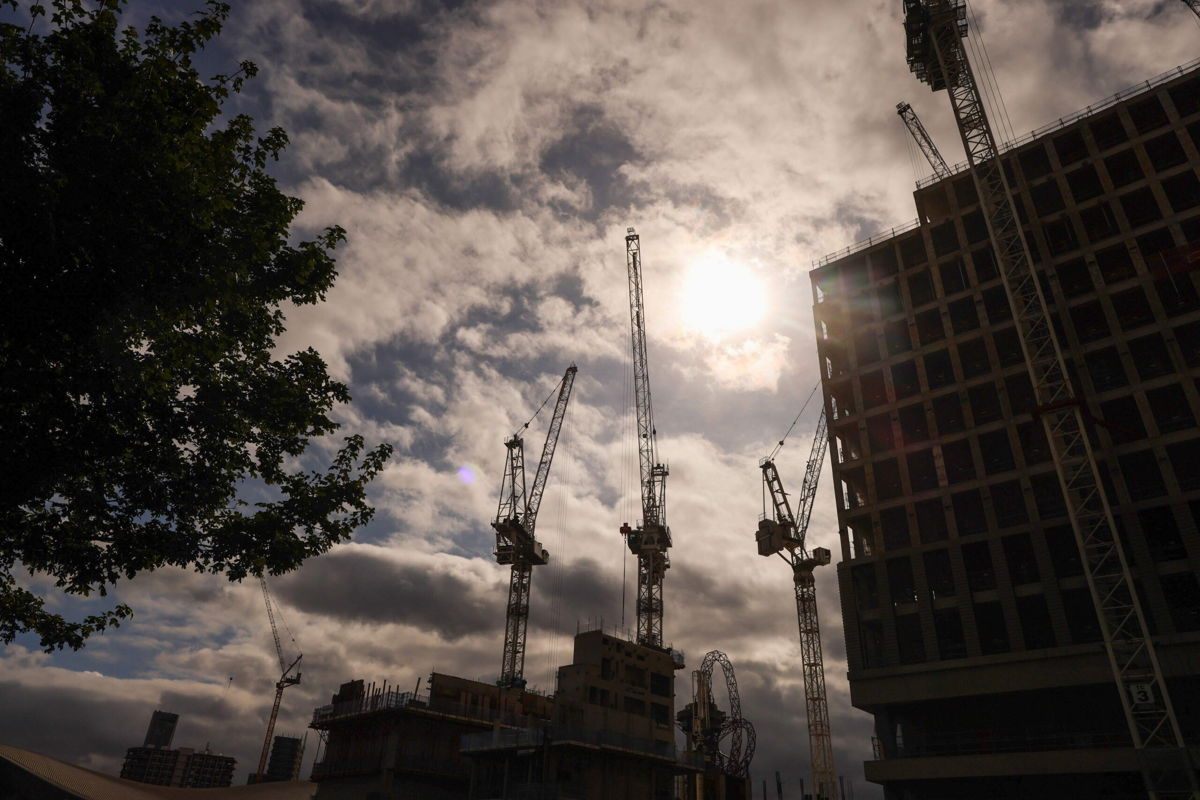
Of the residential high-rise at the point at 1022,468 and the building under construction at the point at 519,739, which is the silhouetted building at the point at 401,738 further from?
the residential high-rise at the point at 1022,468

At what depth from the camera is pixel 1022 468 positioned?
61.1 metres

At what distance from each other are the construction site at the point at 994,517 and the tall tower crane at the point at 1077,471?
8.6 inches

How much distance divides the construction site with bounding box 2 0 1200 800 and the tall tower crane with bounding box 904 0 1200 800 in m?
0.22

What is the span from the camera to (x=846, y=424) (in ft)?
240

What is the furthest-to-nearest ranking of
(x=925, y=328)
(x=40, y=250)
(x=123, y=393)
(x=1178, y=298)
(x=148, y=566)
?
(x=925, y=328)
(x=1178, y=298)
(x=148, y=566)
(x=123, y=393)
(x=40, y=250)

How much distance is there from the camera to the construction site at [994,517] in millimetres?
53219

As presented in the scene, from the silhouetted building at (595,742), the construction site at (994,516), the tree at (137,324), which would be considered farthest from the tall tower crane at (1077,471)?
the tree at (137,324)

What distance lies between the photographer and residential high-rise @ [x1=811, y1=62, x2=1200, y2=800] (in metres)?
53.9

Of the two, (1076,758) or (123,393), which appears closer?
(123,393)

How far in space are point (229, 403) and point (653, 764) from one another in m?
56.2

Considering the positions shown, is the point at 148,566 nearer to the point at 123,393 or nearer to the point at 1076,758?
the point at 123,393

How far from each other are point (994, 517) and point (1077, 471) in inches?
291

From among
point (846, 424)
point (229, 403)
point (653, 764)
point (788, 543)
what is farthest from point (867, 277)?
point (229, 403)

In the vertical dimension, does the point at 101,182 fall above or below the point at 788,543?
below
